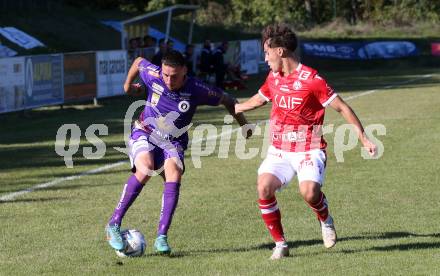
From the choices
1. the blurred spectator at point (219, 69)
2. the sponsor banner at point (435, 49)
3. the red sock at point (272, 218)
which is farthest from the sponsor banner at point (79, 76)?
the sponsor banner at point (435, 49)

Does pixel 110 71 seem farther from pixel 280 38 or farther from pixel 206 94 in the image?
pixel 280 38

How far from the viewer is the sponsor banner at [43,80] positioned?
885 inches

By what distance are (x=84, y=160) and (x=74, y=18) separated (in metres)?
29.8

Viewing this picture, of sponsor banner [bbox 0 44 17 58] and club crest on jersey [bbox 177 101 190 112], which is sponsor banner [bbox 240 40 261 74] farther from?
club crest on jersey [bbox 177 101 190 112]

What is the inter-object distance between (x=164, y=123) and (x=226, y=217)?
73.0 inches

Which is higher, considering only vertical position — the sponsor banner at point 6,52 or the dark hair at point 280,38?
the dark hair at point 280,38

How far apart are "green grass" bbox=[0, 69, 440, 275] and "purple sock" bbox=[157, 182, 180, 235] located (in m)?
0.27

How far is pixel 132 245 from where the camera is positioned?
786 centimetres

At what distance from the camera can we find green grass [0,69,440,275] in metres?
7.57

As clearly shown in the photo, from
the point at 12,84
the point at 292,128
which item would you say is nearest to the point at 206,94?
the point at 292,128

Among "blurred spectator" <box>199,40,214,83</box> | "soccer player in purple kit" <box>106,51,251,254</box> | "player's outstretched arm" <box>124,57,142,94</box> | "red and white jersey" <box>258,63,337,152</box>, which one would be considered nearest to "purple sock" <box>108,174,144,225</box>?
"soccer player in purple kit" <box>106,51,251,254</box>

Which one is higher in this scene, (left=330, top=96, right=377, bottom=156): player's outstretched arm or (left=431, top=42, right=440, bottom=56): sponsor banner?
(left=330, top=96, right=377, bottom=156): player's outstretched arm

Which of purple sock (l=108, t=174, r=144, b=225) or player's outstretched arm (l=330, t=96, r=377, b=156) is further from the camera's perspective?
purple sock (l=108, t=174, r=144, b=225)

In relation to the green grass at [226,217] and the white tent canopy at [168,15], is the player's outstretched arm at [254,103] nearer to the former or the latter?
the green grass at [226,217]
